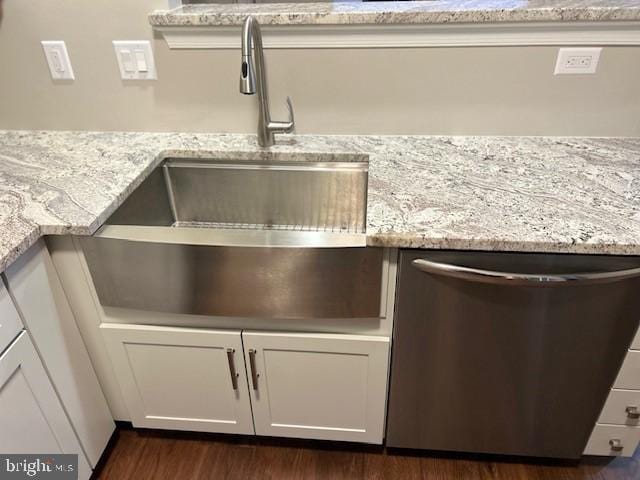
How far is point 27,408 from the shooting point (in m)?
1.09

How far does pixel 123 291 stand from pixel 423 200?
77 cm

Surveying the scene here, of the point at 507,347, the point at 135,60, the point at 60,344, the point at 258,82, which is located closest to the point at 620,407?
the point at 507,347

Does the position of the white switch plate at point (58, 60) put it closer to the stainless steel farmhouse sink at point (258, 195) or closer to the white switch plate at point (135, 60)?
the white switch plate at point (135, 60)

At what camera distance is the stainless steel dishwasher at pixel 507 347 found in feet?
3.42

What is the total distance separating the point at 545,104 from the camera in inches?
56.5

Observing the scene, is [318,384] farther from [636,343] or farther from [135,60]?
[135,60]

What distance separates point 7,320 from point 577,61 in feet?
5.25

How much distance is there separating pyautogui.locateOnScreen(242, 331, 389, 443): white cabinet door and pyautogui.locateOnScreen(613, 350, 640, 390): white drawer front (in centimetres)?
60

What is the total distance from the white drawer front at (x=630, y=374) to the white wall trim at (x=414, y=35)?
2.81 ft

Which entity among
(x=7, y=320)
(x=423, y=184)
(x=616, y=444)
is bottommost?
(x=616, y=444)

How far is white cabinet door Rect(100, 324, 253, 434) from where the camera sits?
49.1 inches

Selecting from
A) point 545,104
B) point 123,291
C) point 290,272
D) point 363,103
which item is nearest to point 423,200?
point 290,272

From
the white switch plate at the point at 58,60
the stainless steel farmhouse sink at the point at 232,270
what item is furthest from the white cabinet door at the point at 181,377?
the white switch plate at the point at 58,60

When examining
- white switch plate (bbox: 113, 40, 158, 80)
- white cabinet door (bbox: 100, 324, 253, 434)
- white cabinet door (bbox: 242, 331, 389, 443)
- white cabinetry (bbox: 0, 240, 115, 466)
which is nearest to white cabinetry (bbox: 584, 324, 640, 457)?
white cabinet door (bbox: 242, 331, 389, 443)
